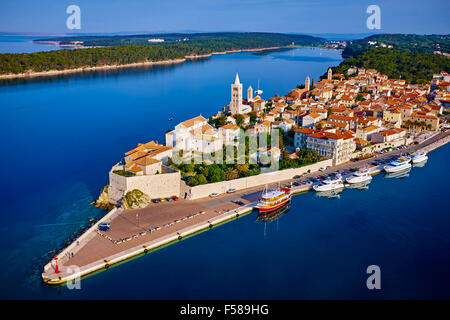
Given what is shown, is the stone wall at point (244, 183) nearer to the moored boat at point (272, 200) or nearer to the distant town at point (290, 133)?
the distant town at point (290, 133)

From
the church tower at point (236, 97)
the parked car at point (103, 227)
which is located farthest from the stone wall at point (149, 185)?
the church tower at point (236, 97)

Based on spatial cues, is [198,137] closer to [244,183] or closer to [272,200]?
[244,183]

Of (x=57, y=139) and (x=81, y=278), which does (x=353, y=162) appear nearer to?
(x=81, y=278)

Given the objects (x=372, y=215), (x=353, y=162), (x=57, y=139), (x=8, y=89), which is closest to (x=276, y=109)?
(x=353, y=162)

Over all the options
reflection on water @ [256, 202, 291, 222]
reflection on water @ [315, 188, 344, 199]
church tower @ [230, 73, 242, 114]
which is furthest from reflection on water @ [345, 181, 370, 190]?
church tower @ [230, 73, 242, 114]
